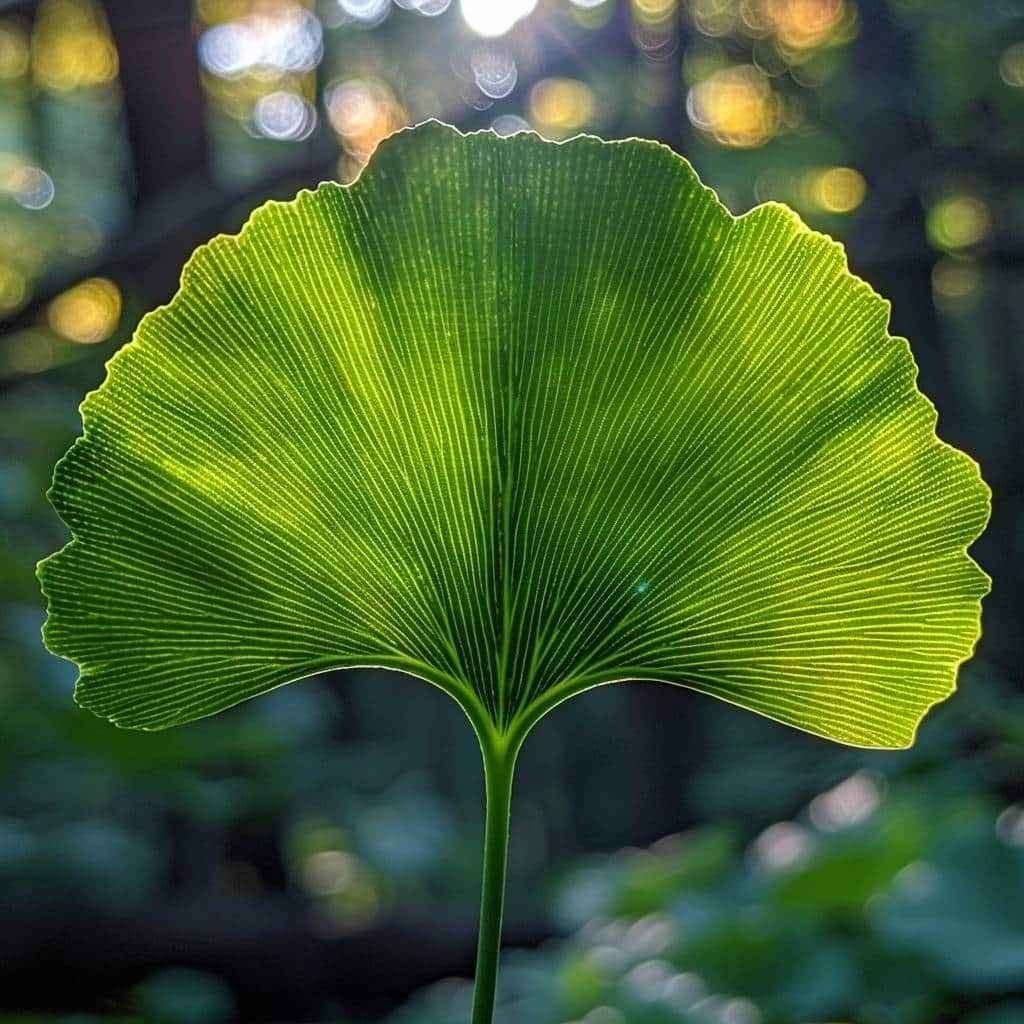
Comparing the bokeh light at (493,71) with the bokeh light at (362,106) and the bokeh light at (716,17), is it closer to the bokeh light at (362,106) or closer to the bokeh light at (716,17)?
the bokeh light at (362,106)

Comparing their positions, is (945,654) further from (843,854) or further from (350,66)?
(350,66)

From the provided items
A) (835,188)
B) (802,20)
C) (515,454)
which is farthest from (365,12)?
(515,454)

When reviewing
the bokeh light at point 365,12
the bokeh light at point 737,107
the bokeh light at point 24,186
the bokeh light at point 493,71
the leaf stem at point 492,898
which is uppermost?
the bokeh light at point 365,12

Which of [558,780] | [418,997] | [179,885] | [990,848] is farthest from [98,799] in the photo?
[558,780]

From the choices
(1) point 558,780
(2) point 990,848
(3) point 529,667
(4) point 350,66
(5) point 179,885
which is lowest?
(3) point 529,667

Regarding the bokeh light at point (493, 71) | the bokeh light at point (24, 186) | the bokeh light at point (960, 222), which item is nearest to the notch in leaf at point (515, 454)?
the bokeh light at point (24, 186)

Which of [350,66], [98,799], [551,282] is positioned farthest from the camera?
[350,66]

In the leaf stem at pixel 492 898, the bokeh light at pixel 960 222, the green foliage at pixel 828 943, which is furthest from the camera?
the bokeh light at pixel 960 222

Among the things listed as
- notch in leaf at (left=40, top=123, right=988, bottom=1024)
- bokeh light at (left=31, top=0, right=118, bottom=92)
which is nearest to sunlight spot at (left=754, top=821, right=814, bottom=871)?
notch in leaf at (left=40, top=123, right=988, bottom=1024)
